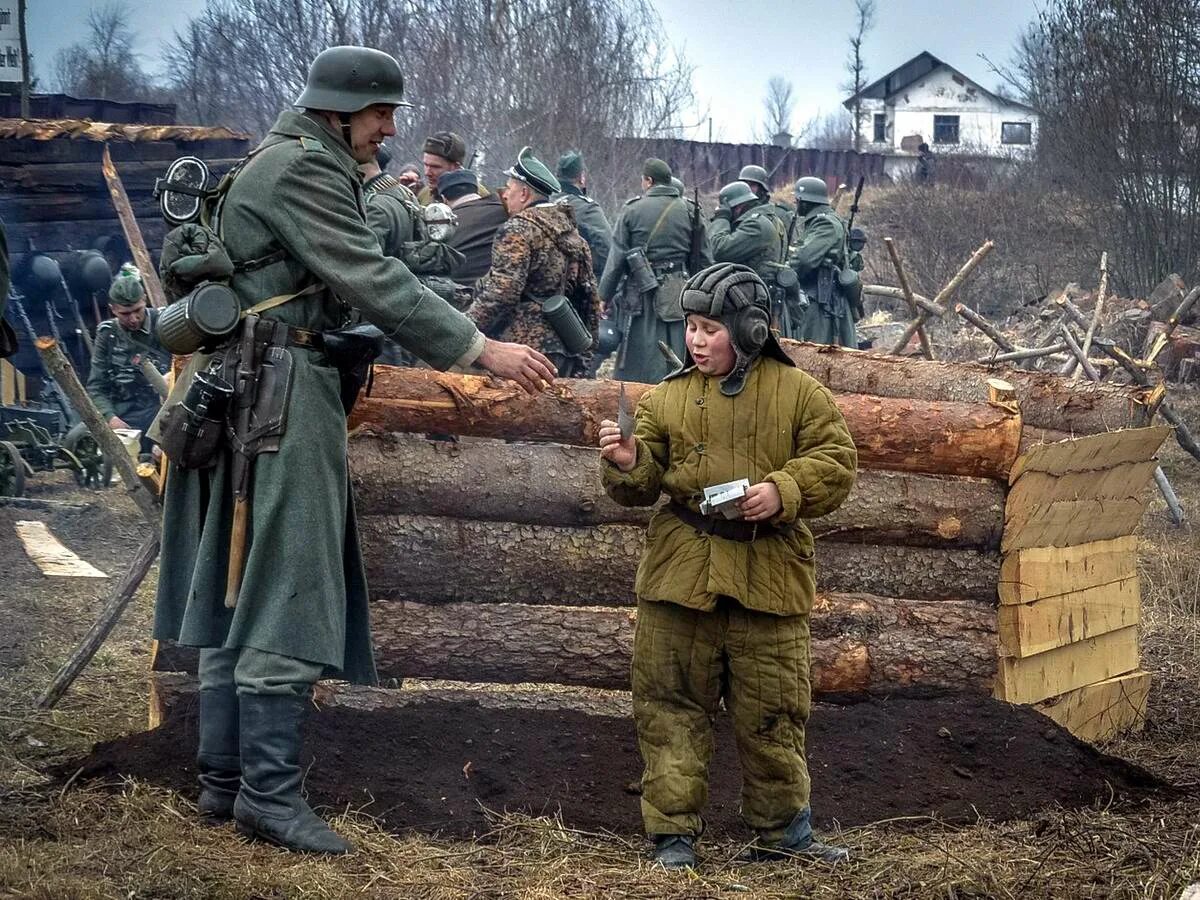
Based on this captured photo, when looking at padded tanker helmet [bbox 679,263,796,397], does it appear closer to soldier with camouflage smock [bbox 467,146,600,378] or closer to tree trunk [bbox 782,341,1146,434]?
tree trunk [bbox 782,341,1146,434]

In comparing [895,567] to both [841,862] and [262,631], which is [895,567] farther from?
[262,631]

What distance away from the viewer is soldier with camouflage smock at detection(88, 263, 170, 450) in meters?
9.85

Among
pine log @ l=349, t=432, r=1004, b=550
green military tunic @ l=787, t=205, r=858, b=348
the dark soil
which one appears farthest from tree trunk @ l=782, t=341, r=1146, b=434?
green military tunic @ l=787, t=205, r=858, b=348

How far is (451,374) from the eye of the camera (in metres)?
5.41

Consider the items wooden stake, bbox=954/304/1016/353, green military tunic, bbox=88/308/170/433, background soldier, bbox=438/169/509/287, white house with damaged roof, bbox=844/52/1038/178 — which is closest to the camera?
background soldier, bbox=438/169/509/287

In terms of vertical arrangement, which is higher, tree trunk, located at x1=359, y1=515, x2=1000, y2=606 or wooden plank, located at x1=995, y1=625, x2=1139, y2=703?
tree trunk, located at x1=359, y1=515, x2=1000, y2=606

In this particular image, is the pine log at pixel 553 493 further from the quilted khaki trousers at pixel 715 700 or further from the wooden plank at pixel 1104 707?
the quilted khaki trousers at pixel 715 700

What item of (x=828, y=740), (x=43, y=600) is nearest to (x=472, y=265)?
(x=43, y=600)

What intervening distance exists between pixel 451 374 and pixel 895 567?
1.86 m

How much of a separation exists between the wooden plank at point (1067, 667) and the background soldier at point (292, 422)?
94.5 inches

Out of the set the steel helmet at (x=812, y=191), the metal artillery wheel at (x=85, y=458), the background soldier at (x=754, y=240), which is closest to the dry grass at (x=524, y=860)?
the metal artillery wheel at (x=85, y=458)

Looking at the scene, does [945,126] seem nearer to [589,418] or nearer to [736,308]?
[589,418]

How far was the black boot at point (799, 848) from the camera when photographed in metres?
4.25

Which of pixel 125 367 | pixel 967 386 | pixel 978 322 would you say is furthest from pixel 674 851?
pixel 125 367
